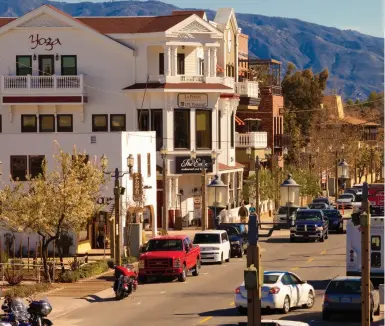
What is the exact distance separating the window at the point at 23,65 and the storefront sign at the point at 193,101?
947 centimetres

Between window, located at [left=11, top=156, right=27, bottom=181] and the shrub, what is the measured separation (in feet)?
56.7

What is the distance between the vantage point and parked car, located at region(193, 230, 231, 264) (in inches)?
2281

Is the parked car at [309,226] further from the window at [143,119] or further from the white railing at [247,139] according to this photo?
the white railing at [247,139]

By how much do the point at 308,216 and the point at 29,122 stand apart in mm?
19986

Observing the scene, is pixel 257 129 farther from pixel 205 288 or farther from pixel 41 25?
pixel 205 288

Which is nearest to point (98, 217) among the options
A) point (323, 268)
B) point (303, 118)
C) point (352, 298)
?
point (323, 268)

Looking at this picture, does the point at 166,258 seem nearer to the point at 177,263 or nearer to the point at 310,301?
the point at 177,263

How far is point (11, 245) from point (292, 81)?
80.3 meters

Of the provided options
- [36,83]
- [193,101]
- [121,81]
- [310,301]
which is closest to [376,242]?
[310,301]

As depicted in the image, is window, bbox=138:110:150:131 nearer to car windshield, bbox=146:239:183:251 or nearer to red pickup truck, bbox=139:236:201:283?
red pickup truck, bbox=139:236:201:283

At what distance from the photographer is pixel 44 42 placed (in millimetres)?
79438

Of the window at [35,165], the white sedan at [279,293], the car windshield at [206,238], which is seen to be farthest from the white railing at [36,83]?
the white sedan at [279,293]

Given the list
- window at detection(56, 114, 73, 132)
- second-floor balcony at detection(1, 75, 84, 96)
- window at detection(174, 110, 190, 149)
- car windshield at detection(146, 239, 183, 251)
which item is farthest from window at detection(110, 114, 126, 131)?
car windshield at detection(146, 239, 183, 251)

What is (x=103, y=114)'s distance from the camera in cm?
8119
